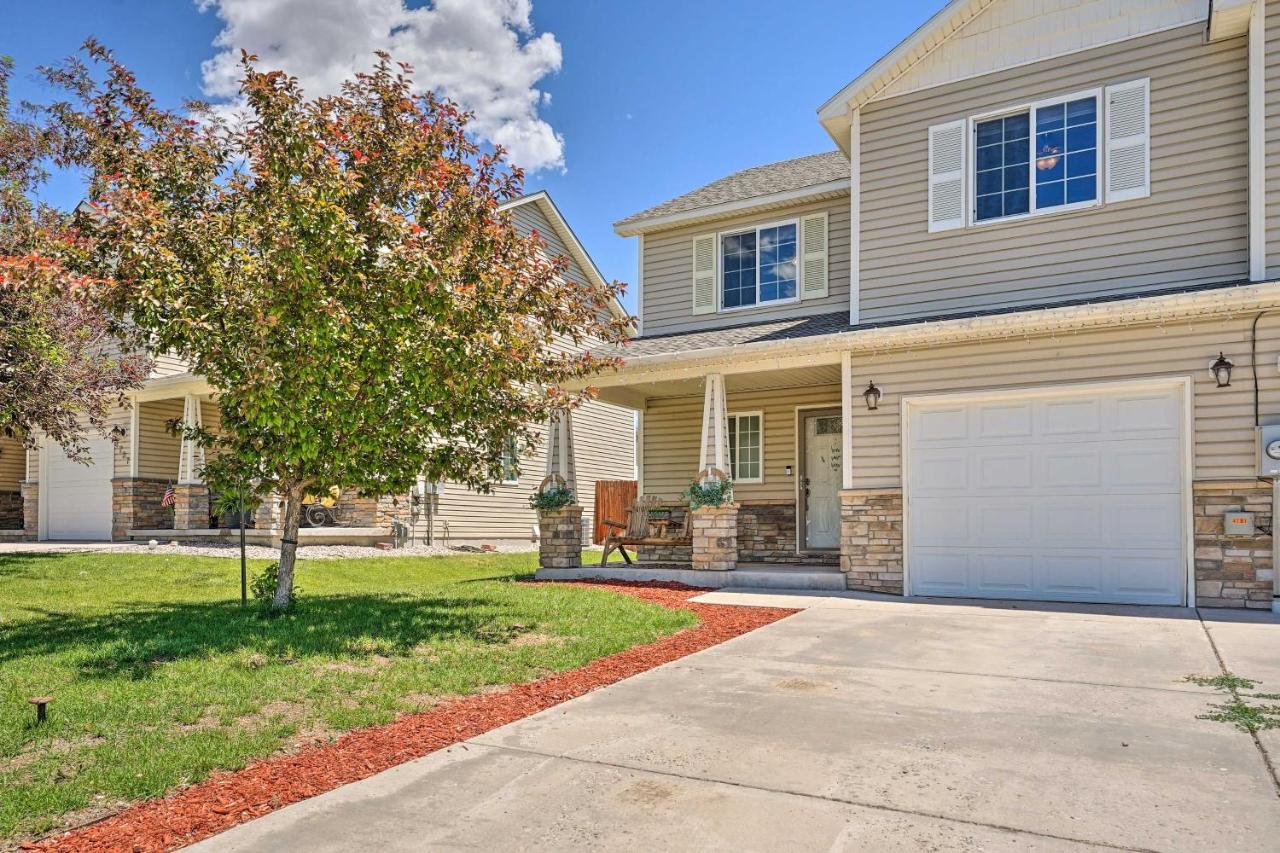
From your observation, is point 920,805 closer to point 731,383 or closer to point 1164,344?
point 1164,344

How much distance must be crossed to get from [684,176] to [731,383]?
5489mm

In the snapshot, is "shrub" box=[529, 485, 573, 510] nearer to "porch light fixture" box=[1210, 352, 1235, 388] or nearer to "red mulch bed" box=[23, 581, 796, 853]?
"red mulch bed" box=[23, 581, 796, 853]

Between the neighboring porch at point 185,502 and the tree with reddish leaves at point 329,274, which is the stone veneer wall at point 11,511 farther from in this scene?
the tree with reddish leaves at point 329,274

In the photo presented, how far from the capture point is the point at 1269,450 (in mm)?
8336

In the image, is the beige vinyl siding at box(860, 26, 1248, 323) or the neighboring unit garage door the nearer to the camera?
the neighboring unit garage door

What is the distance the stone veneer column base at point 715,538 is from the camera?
11375 mm

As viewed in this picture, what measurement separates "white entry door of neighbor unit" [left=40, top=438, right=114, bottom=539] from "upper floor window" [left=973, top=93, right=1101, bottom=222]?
17218 millimetres

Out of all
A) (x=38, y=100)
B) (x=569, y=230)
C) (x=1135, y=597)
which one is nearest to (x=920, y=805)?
(x=1135, y=597)

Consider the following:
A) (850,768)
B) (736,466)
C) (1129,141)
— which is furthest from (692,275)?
(850,768)

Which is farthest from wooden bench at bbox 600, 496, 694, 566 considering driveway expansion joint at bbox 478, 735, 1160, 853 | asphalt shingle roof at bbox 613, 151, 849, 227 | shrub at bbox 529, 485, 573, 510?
driveway expansion joint at bbox 478, 735, 1160, 853

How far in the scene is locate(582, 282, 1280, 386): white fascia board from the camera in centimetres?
857

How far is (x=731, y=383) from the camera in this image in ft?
44.4

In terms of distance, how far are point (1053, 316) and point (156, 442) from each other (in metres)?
16.8

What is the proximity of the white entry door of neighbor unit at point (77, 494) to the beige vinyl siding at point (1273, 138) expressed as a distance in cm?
1968
